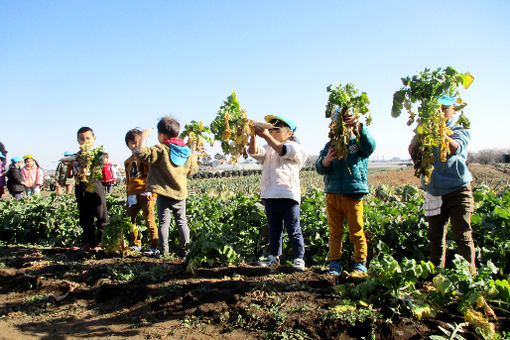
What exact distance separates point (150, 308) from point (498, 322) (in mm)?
2868

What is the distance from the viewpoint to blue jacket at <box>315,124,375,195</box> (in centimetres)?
352

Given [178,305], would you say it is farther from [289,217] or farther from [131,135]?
[131,135]

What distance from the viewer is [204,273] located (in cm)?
393

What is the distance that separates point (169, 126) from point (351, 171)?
2367mm

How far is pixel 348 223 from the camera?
366cm

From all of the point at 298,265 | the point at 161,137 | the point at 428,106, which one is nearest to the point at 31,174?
the point at 161,137

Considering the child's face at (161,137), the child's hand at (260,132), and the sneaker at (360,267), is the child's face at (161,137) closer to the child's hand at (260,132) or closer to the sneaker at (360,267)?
the child's hand at (260,132)

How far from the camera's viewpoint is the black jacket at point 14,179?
32.8 feet

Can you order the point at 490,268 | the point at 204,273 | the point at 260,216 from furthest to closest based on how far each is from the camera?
1. the point at 260,216
2. the point at 204,273
3. the point at 490,268

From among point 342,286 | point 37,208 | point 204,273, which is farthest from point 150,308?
point 37,208

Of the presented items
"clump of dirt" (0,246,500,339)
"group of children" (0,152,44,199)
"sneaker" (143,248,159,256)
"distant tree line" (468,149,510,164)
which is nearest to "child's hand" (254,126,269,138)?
"clump of dirt" (0,246,500,339)

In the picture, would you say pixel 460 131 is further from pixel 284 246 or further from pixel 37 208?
pixel 37 208

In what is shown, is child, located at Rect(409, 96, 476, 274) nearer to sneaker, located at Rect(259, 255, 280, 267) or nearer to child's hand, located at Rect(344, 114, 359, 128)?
child's hand, located at Rect(344, 114, 359, 128)

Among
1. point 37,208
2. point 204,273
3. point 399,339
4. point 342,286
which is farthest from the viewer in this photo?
point 37,208
